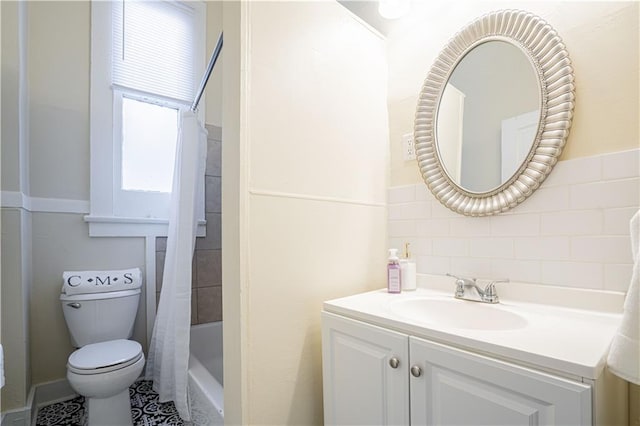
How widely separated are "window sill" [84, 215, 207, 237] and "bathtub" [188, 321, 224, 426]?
74 centimetres

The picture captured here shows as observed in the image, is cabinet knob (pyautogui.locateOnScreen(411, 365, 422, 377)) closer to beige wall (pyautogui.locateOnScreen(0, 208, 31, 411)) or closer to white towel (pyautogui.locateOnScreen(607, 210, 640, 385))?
white towel (pyautogui.locateOnScreen(607, 210, 640, 385))

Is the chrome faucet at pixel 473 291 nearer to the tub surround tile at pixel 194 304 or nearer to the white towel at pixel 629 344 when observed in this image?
Result: the white towel at pixel 629 344

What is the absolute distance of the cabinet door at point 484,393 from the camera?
1.74 ft

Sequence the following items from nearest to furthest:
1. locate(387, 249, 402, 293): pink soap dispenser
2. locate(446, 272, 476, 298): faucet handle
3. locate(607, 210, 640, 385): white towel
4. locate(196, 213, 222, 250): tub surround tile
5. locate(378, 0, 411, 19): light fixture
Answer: locate(607, 210, 640, 385): white towel < locate(446, 272, 476, 298): faucet handle < locate(387, 249, 402, 293): pink soap dispenser < locate(378, 0, 411, 19): light fixture < locate(196, 213, 222, 250): tub surround tile

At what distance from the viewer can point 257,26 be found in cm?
97

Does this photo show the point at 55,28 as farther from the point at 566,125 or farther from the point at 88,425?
the point at 566,125

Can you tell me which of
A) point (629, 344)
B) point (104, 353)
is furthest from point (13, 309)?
point (629, 344)

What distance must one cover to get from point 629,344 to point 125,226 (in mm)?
2367

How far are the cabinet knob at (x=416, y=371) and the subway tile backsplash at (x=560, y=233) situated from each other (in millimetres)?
514

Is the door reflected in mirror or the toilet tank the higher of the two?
the door reflected in mirror

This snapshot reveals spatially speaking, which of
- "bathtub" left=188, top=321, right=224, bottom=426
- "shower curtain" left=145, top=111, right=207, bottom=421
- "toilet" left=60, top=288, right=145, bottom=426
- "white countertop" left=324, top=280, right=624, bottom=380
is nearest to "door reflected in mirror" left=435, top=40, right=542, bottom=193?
"white countertop" left=324, top=280, right=624, bottom=380

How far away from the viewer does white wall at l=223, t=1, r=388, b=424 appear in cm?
94

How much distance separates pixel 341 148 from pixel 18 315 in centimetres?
180

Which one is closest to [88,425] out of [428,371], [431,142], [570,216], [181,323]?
[181,323]
